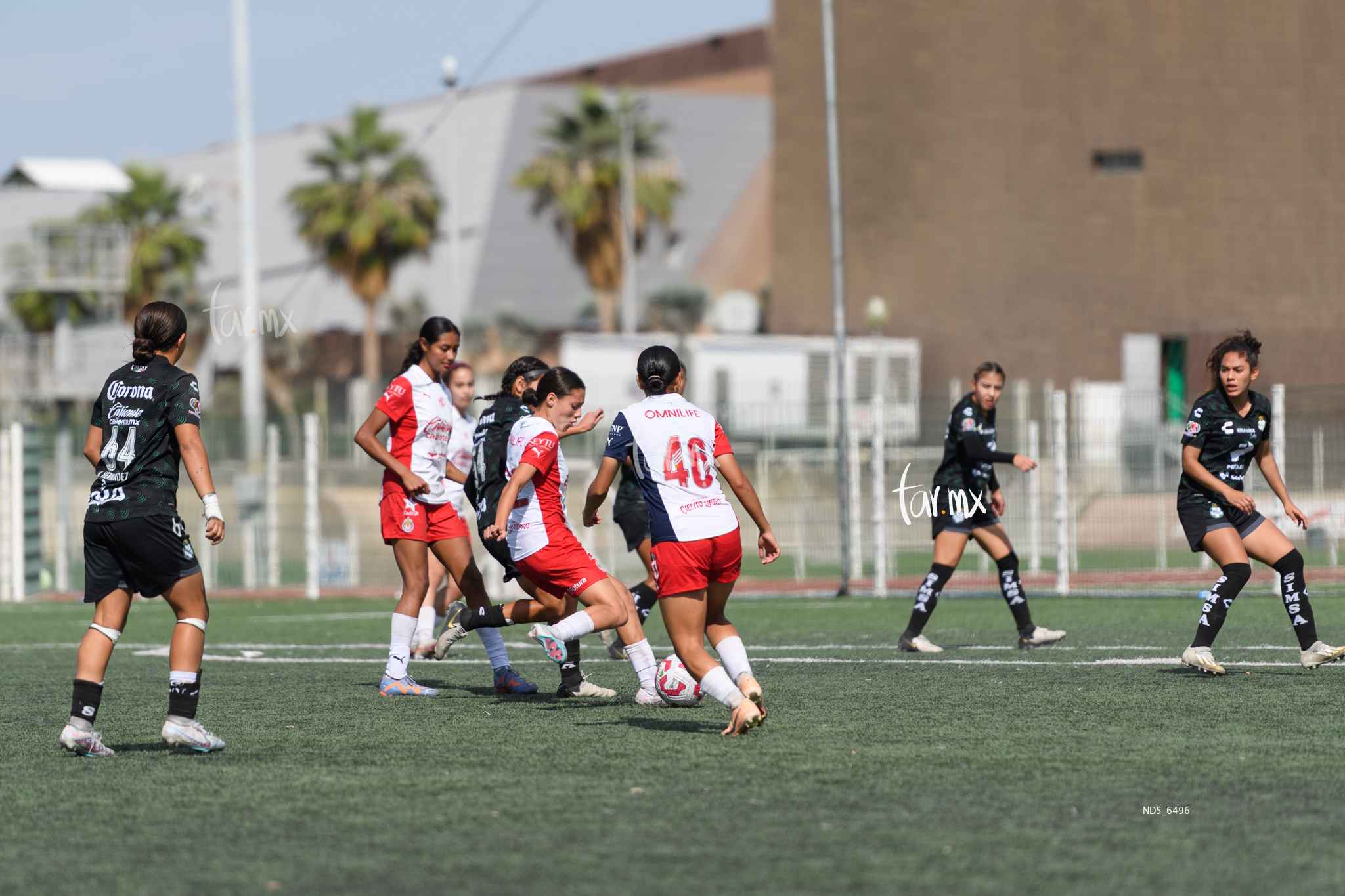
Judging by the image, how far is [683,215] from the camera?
79062 mm

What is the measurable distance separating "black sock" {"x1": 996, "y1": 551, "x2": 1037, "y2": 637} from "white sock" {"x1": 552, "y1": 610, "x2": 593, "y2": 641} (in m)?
4.16

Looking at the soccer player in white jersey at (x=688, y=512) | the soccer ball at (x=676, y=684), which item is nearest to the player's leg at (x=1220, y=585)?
the soccer ball at (x=676, y=684)

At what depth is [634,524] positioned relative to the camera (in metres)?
11.0

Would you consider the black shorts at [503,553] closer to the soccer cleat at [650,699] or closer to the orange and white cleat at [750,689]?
the soccer cleat at [650,699]

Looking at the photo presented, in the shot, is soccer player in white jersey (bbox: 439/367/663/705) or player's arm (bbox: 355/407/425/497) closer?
soccer player in white jersey (bbox: 439/367/663/705)

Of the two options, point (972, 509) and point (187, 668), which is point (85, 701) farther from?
point (972, 509)

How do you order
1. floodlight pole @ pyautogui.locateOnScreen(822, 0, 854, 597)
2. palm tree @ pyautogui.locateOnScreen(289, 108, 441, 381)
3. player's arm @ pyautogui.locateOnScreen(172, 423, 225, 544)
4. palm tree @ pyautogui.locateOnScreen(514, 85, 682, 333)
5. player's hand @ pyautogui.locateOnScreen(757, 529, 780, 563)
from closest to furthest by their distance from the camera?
player's arm @ pyautogui.locateOnScreen(172, 423, 225, 544), player's hand @ pyautogui.locateOnScreen(757, 529, 780, 563), floodlight pole @ pyautogui.locateOnScreen(822, 0, 854, 597), palm tree @ pyautogui.locateOnScreen(289, 108, 441, 381), palm tree @ pyautogui.locateOnScreen(514, 85, 682, 333)

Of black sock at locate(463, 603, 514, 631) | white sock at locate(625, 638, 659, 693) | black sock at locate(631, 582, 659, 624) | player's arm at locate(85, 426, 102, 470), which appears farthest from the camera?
black sock at locate(631, 582, 659, 624)

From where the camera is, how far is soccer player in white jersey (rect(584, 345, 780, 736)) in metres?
7.10

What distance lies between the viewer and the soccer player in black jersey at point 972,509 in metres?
10.9

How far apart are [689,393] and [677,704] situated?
91.5 ft

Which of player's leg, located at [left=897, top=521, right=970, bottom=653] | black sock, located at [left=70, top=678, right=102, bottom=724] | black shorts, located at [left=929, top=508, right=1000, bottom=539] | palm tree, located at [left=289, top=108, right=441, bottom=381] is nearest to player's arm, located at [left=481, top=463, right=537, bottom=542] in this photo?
black sock, located at [left=70, top=678, right=102, bottom=724]

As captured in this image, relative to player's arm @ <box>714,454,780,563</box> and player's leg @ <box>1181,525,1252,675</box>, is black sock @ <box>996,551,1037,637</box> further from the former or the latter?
player's arm @ <box>714,454,780,563</box>

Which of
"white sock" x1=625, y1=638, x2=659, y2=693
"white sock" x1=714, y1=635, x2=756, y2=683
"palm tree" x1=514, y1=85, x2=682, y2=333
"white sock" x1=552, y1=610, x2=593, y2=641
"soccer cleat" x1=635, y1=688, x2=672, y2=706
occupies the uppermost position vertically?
"palm tree" x1=514, y1=85, x2=682, y2=333
